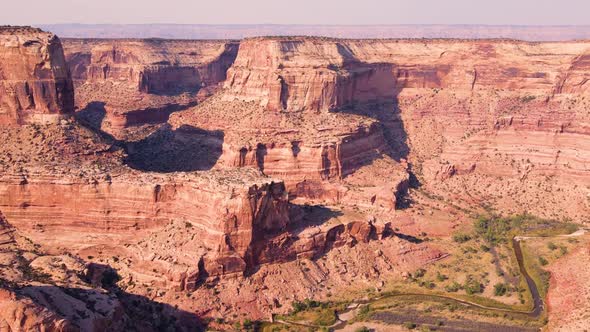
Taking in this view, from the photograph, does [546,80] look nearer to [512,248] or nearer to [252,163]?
[512,248]

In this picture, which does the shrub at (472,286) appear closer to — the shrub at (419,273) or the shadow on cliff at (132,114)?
the shrub at (419,273)

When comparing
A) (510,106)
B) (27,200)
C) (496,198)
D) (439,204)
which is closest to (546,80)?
(510,106)

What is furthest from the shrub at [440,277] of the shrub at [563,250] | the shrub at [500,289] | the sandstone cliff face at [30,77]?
the sandstone cliff face at [30,77]

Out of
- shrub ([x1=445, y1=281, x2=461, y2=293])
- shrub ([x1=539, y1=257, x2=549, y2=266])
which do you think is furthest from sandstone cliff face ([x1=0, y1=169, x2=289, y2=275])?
shrub ([x1=539, y1=257, x2=549, y2=266])

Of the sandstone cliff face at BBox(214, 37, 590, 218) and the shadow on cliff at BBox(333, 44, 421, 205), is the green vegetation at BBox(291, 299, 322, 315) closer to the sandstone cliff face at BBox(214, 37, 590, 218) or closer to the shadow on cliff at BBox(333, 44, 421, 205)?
the sandstone cliff face at BBox(214, 37, 590, 218)

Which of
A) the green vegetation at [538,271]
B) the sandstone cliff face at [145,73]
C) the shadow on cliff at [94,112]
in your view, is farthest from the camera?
the sandstone cliff face at [145,73]

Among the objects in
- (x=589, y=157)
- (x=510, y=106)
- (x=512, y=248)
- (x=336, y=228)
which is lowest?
(x=512, y=248)
